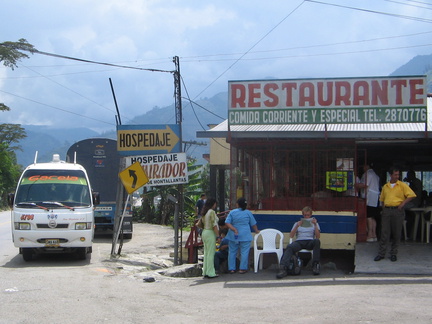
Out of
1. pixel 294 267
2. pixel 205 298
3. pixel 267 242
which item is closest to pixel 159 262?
pixel 267 242

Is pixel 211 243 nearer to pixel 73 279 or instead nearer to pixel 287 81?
pixel 73 279

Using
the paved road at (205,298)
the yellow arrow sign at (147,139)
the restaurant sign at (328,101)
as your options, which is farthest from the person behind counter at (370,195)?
the yellow arrow sign at (147,139)

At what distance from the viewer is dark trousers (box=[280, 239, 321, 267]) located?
432 inches

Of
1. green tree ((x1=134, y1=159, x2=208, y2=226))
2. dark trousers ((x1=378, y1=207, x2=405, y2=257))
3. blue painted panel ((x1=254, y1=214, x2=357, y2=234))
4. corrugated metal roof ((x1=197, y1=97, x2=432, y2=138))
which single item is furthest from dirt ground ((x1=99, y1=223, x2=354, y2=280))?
green tree ((x1=134, y1=159, x2=208, y2=226))

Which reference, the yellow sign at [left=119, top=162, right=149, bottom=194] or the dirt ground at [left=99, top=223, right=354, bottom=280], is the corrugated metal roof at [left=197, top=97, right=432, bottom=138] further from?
the dirt ground at [left=99, top=223, right=354, bottom=280]

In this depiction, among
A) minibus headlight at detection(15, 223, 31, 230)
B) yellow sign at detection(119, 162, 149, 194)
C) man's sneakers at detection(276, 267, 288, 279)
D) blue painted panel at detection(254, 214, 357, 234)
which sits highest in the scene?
yellow sign at detection(119, 162, 149, 194)

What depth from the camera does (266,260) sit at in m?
13.1

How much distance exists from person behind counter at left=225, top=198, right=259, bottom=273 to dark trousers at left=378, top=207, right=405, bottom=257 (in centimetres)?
255

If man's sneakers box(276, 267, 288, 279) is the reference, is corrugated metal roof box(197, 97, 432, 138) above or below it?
above

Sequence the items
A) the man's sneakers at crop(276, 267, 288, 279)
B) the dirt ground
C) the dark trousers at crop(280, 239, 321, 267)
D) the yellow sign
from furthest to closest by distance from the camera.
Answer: the yellow sign, the dirt ground, the dark trousers at crop(280, 239, 321, 267), the man's sneakers at crop(276, 267, 288, 279)

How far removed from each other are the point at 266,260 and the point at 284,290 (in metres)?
3.49

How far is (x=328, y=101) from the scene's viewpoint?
39.7 feet

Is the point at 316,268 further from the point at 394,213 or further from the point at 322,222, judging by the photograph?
the point at 394,213

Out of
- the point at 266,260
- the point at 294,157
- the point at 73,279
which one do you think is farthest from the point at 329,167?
the point at 73,279
